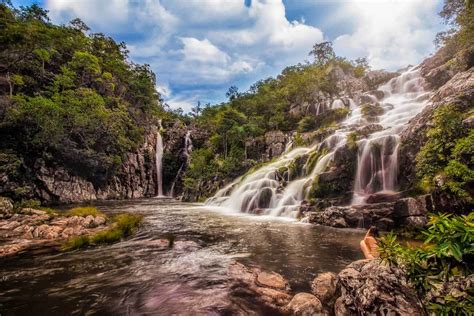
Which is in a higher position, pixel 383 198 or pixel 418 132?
pixel 418 132

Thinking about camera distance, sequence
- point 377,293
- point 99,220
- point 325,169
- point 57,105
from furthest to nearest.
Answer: point 57,105 → point 325,169 → point 99,220 → point 377,293

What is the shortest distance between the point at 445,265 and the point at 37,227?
45.4ft

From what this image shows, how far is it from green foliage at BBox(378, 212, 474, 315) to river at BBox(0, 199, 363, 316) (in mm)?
3000

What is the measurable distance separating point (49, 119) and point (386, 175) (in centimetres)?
3124

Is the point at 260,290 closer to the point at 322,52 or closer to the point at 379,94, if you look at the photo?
the point at 379,94

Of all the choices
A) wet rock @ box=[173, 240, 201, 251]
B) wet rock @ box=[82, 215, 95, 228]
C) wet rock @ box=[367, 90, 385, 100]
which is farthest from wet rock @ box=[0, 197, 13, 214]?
wet rock @ box=[367, 90, 385, 100]

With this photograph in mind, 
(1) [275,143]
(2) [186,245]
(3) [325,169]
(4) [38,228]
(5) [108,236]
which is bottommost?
(2) [186,245]

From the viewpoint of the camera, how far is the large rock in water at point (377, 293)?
3.31 meters

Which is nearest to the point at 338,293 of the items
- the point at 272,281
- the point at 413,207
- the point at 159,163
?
the point at 272,281

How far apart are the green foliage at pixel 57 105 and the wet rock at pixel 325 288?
24894 mm

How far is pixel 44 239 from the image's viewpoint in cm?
987

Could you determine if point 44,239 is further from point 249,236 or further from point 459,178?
point 459,178

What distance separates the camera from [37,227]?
10.8m

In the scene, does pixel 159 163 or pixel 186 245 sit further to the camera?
pixel 159 163
